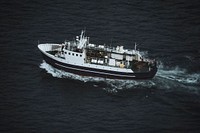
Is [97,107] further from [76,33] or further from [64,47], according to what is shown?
[76,33]

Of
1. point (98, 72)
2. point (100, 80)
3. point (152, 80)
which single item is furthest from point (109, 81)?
point (152, 80)

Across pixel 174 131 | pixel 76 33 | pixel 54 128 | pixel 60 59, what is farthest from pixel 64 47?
pixel 174 131

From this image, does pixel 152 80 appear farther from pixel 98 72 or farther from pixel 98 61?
pixel 98 61

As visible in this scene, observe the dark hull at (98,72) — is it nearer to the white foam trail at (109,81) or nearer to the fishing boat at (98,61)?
the fishing boat at (98,61)

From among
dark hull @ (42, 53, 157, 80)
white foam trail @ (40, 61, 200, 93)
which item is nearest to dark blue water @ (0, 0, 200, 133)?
white foam trail @ (40, 61, 200, 93)

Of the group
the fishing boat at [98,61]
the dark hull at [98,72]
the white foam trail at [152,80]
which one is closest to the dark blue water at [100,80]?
the white foam trail at [152,80]

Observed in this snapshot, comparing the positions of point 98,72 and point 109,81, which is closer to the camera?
point 109,81

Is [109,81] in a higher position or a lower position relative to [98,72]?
lower
